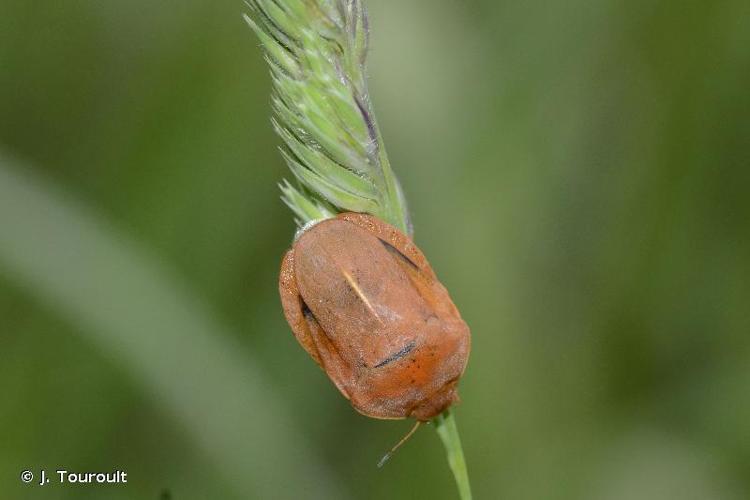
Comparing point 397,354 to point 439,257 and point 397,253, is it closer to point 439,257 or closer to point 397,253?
point 397,253

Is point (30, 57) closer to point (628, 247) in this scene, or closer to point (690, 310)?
point (628, 247)

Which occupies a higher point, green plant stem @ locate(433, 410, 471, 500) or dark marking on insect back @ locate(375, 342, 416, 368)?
dark marking on insect back @ locate(375, 342, 416, 368)

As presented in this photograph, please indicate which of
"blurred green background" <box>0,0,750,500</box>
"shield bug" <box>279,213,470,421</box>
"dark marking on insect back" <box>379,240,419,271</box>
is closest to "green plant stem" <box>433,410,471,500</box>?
"shield bug" <box>279,213,470,421</box>

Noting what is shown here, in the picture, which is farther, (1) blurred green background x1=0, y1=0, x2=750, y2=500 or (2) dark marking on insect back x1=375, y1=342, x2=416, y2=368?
(1) blurred green background x1=0, y1=0, x2=750, y2=500

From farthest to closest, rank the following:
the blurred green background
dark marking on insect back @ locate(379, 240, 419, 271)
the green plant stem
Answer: the blurred green background → dark marking on insect back @ locate(379, 240, 419, 271) → the green plant stem

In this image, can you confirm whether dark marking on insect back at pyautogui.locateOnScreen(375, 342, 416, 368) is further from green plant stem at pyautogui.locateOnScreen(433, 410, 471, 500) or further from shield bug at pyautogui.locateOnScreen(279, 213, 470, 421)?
green plant stem at pyautogui.locateOnScreen(433, 410, 471, 500)

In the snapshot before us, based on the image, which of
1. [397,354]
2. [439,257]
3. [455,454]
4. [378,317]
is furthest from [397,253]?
[439,257]

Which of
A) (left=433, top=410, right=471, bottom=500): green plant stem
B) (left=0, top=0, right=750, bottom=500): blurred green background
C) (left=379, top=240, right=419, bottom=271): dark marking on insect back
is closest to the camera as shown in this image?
(left=433, top=410, right=471, bottom=500): green plant stem

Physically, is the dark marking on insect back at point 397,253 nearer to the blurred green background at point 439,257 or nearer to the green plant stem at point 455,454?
the green plant stem at point 455,454
